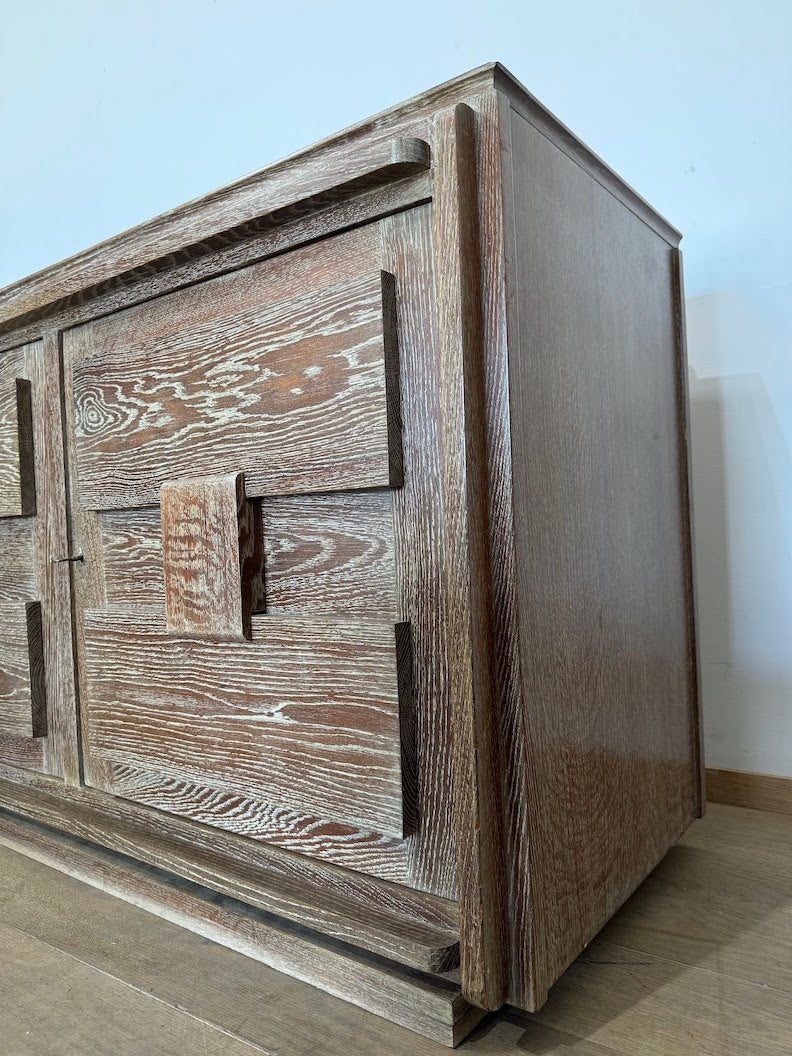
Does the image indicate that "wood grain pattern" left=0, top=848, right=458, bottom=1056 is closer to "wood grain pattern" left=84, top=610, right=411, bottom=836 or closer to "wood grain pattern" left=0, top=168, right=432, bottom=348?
"wood grain pattern" left=84, top=610, right=411, bottom=836

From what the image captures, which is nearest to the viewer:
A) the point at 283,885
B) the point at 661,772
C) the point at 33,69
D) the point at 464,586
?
the point at 464,586

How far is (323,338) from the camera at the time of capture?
0.64 meters

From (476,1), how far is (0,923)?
138cm

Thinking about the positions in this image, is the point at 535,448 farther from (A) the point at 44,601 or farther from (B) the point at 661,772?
(A) the point at 44,601

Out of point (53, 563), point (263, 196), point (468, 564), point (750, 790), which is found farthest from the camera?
point (750, 790)

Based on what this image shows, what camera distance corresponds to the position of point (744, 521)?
3.44ft

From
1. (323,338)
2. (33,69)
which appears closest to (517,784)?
(323,338)

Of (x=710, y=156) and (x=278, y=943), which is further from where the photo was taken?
(x=710, y=156)

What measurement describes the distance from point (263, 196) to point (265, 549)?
0.30 metres

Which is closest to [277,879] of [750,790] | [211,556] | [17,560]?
[211,556]

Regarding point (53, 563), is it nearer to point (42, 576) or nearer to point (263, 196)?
point (42, 576)

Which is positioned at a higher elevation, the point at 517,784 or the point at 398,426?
the point at 398,426

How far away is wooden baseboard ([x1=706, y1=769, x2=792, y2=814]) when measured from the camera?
3.34ft

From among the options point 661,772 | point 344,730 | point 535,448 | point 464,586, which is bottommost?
point 661,772
